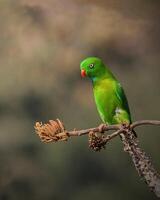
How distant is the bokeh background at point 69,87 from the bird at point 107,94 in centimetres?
29

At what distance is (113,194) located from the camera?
1562 millimetres

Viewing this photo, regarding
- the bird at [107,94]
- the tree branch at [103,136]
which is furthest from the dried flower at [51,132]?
the bird at [107,94]

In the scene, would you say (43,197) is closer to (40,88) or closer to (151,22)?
(40,88)

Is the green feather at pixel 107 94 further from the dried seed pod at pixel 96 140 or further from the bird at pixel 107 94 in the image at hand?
the dried seed pod at pixel 96 140

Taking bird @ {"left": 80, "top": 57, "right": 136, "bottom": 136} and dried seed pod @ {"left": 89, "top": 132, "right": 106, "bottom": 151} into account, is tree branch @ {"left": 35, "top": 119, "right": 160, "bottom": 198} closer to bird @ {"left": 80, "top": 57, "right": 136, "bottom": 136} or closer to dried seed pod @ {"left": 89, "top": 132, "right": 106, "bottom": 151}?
dried seed pod @ {"left": 89, "top": 132, "right": 106, "bottom": 151}

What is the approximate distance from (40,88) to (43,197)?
1.36ft

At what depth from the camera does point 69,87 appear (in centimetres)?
164

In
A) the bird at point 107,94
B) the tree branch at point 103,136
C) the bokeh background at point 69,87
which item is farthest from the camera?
the bokeh background at point 69,87

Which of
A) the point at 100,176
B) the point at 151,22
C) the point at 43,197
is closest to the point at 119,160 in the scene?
the point at 100,176

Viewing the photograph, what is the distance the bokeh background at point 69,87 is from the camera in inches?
61.4

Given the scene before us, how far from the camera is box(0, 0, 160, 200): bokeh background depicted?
1.56m

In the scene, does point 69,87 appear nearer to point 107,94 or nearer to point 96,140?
point 107,94

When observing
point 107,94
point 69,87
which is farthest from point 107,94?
point 69,87

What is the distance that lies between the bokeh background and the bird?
11.3 inches
